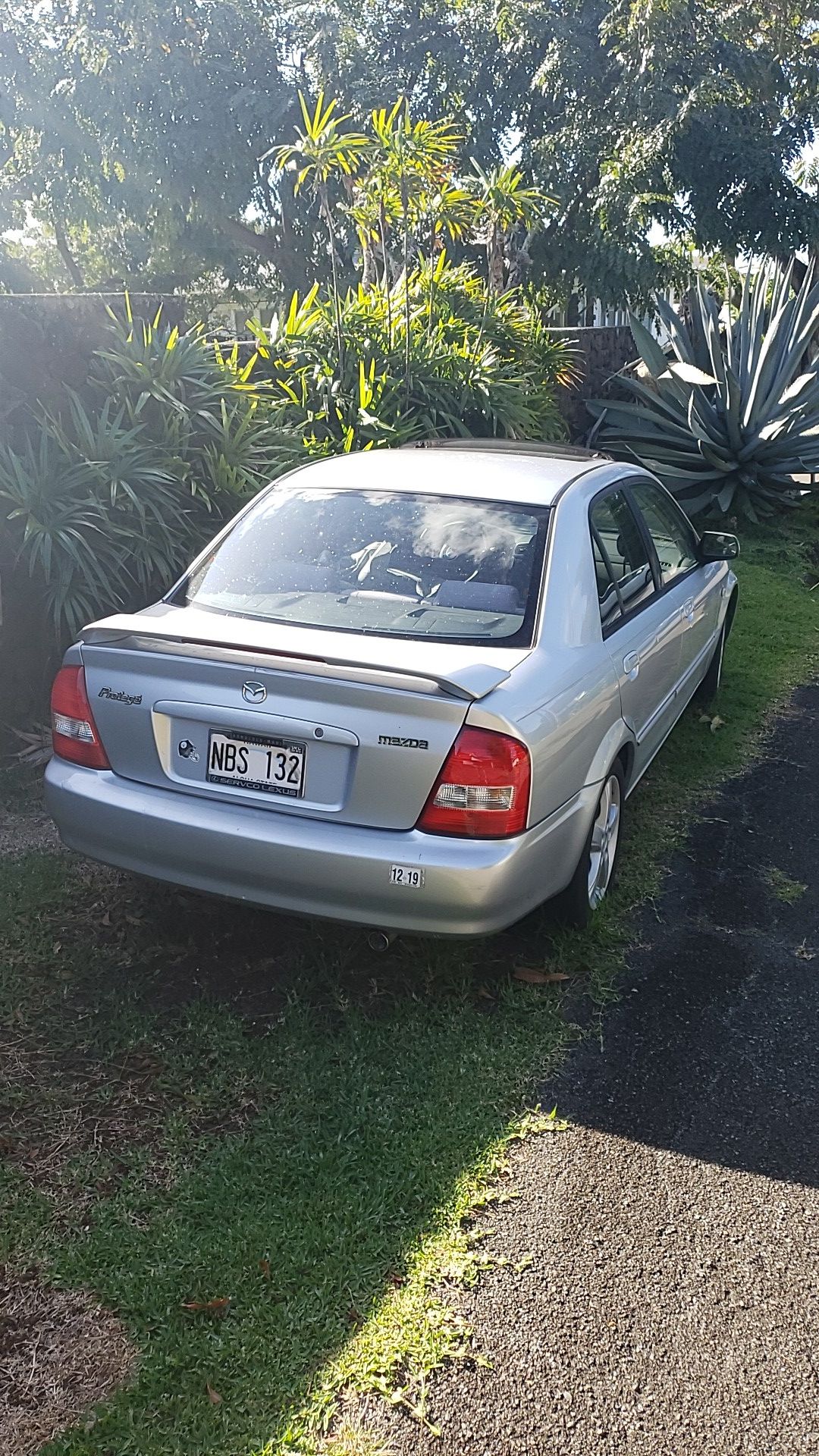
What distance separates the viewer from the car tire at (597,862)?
378cm

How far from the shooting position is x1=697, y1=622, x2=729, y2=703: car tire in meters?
6.39

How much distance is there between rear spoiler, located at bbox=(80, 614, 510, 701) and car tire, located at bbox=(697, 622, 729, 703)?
133 inches

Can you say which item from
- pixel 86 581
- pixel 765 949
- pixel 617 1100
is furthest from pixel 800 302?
pixel 617 1100

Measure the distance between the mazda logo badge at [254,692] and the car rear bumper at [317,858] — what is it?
12.2 inches

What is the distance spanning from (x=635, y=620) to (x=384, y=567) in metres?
1.03

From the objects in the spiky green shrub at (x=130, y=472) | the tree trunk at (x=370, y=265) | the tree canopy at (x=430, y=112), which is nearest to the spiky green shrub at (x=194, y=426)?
the spiky green shrub at (x=130, y=472)

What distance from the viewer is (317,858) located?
314cm

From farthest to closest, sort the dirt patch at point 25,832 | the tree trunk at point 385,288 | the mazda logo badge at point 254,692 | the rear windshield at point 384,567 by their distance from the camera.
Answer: the tree trunk at point 385,288, the dirt patch at point 25,832, the rear windshield at point 384,567, the mazda logo badge at point 254,692

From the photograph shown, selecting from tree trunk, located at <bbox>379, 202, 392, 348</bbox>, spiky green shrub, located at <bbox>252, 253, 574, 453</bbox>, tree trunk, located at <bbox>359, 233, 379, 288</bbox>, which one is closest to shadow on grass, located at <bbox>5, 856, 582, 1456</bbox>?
spiky green shrub, located at <bbox>252, 253, 574, 453</bbox>

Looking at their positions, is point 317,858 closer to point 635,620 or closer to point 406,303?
point 635,620

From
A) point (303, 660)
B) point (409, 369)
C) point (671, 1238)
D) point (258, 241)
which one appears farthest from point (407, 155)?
point (258, 241)

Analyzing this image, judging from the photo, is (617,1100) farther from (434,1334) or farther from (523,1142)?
(434,1334)

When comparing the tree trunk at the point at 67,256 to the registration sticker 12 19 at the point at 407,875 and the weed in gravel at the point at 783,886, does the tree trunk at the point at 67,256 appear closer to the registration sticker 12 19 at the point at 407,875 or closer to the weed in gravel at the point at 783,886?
the weed in gravel at the point at 783,886

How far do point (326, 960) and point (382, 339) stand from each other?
6147 mm
